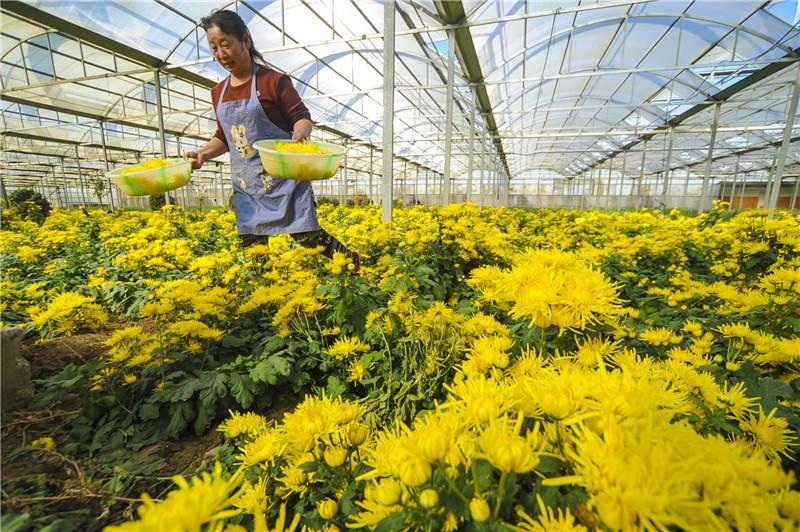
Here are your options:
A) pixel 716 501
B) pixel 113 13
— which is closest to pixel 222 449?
pixel 716 501

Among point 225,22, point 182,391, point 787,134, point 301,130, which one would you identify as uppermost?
point 787,134

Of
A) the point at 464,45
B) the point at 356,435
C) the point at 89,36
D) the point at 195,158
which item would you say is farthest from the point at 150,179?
the point at 89,36

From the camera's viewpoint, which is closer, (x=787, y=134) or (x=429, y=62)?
(x=429, y=62)

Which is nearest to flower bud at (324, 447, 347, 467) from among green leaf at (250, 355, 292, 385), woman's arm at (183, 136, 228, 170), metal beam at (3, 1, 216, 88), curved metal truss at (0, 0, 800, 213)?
green leaf at (250, 355, 292, 385)

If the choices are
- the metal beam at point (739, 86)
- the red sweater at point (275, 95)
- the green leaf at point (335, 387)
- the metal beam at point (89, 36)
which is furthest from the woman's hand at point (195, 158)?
the metal beam at point (739, 86)

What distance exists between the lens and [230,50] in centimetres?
209

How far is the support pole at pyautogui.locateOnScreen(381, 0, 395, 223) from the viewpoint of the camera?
4.63 meters

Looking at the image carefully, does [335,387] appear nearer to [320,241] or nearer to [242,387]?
[242,387]

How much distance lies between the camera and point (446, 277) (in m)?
2.54

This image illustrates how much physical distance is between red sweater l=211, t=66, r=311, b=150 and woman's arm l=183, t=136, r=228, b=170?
0.33m

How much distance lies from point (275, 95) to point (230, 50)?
0.35 m

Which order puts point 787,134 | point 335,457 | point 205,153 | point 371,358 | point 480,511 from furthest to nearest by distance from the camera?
point 787,134 → point 205,153 → point 371,358 → point 335,457 → point 480,511

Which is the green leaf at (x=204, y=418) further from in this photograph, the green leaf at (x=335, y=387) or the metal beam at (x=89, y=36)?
the metal beam at (x=89, y=36)

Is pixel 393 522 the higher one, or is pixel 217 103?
pixel 217 103
